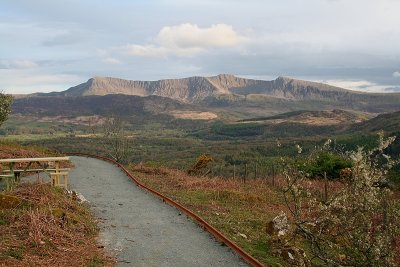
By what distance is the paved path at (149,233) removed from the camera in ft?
34.3

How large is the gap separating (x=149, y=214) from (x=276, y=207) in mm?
7020

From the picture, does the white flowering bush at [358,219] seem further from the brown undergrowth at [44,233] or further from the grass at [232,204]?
the brown undergrowth at [44,233]

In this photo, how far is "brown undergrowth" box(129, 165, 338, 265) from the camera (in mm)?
12797

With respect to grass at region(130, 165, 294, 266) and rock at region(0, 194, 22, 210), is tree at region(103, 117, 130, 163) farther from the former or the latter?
rock at region(0, 194, 22, 210)

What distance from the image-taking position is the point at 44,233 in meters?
10.9

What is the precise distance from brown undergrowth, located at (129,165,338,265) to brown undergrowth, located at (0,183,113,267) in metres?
4.13

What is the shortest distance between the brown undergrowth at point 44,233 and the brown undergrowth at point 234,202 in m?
4.13

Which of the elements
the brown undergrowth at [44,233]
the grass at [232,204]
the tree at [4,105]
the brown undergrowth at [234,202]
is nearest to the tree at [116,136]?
the tree at [4,105]

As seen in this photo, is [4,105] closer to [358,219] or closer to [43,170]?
[43,170]

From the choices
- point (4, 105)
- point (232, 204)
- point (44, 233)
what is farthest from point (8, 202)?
point (4, 105)

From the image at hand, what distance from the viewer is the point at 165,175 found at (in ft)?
93.8

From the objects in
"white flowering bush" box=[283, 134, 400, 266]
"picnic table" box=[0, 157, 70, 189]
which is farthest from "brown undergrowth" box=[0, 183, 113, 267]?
"white flowering bush" box=[283, 134, 400, 266]

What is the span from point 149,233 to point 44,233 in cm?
325

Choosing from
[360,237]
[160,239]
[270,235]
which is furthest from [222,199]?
[360,237]
